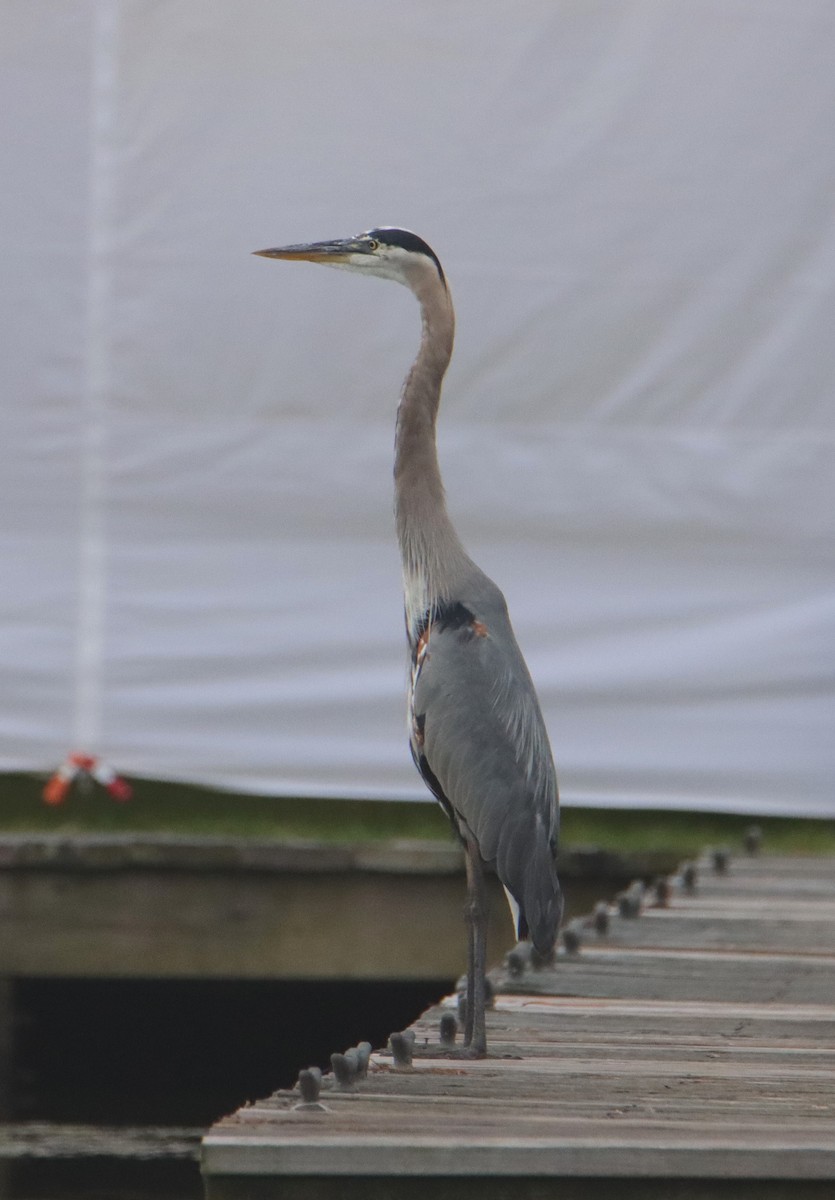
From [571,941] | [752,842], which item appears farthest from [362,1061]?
[752,842]

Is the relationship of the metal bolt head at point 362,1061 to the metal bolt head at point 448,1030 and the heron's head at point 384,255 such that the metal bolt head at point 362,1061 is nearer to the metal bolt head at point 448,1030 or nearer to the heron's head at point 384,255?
the metal bolt head at point 448,1030

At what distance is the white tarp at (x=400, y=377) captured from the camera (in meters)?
5.09

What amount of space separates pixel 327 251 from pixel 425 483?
498 mm

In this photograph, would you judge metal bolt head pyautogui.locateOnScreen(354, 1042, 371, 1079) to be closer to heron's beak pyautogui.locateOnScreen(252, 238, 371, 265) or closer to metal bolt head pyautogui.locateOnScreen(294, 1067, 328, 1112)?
metal bolt head pyautogui.locateOnScreen(294, 1067, 328, 1112)

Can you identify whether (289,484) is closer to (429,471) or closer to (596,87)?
(596,87)

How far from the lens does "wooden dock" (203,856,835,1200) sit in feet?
6.66

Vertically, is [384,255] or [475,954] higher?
[384,255]

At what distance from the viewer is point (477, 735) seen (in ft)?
8.94

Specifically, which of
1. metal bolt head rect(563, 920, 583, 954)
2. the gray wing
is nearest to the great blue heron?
the gray wing

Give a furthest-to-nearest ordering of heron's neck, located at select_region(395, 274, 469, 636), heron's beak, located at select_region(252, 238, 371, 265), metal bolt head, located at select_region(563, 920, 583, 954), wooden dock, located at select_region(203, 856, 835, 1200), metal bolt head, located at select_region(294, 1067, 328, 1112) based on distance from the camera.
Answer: metal bolt head, located at select_region(563, 920, 583, 954)
heron's beak, located at select_region(252, 238, 371, 265)
heron's neck, located at select_region(395, 274, 469, 636)
metal bolt head, located at select_region(294, 1067, 328, 1112)
wooden dock, located at select_region(203, 856, 835, 1200)

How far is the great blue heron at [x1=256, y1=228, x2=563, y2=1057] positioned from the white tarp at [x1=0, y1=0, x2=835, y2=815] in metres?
2.22

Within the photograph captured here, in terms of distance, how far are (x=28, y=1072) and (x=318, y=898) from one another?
3.49 feet

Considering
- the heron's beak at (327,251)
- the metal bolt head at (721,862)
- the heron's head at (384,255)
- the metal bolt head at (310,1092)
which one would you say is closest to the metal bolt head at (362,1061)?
the metal bolt head at (310,1092)

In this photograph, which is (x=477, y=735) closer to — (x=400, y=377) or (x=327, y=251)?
(x=327, y=251)
